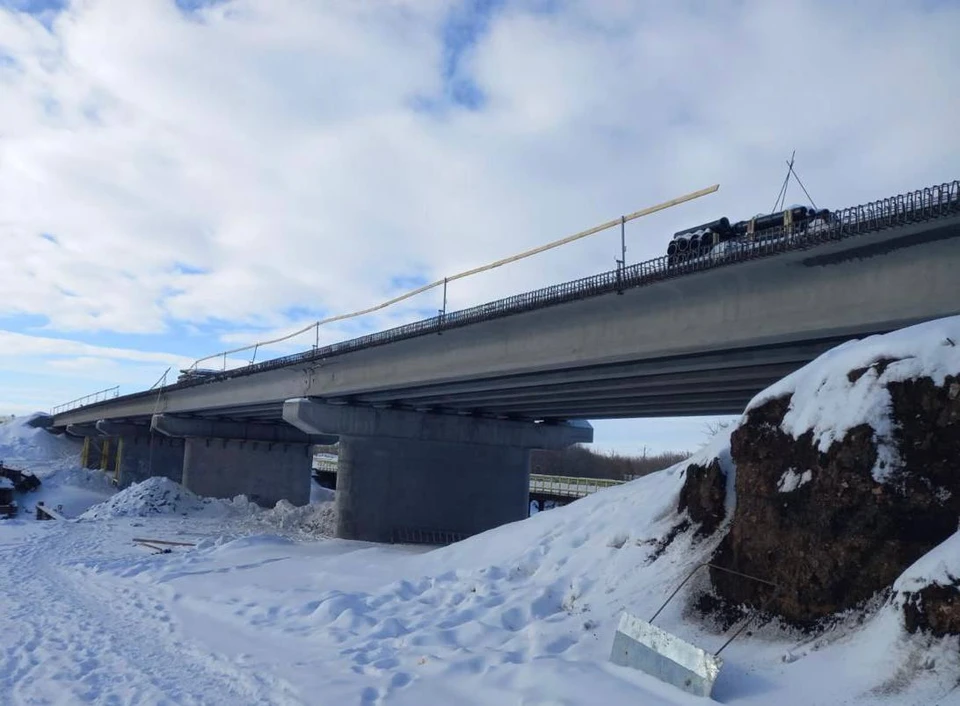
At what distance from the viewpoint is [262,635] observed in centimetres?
878

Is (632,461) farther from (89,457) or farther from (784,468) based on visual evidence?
(784,468)

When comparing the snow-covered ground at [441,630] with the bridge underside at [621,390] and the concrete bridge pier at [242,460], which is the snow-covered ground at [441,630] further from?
the concrete bridge pier at [242,460]

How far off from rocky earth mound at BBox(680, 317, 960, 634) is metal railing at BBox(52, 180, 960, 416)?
14.0 ft

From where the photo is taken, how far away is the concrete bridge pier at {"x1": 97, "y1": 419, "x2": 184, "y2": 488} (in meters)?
55.4

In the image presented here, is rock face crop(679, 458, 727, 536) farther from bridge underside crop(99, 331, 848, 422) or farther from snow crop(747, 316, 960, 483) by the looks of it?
bridge underside crop(99, 331, 848, 422)

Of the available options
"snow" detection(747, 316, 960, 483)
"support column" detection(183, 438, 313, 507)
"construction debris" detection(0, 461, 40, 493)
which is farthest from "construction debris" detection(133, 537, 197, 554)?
"construction debris" detection(0, 461, 40, 493)

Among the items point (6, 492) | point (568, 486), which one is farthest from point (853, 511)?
point (568, 486)

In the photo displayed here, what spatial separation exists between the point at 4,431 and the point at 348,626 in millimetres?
102411

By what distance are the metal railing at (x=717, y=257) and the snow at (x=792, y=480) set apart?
18.3 feet

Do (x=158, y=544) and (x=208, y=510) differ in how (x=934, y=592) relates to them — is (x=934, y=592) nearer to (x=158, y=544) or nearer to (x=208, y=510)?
(x=158, y=544)

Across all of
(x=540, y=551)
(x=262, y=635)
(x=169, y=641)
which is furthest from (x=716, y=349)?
(x=169, y=641)

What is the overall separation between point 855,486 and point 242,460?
1616 inches

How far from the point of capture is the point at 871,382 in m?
6.86

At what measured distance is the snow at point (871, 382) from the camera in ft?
21.4
